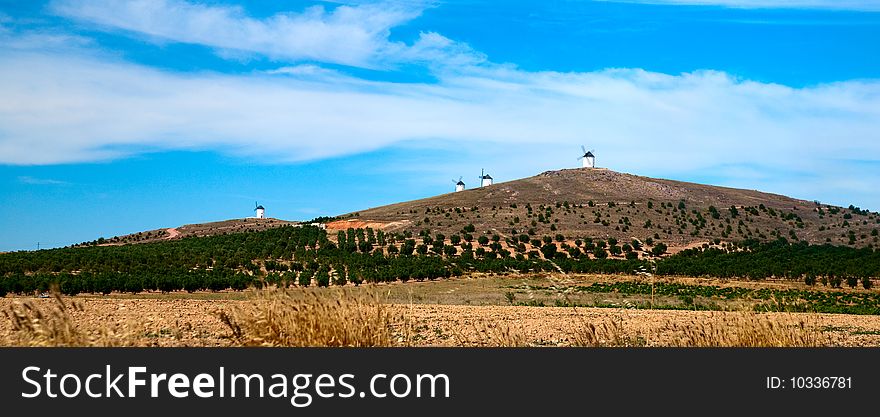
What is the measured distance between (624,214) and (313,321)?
9029 cm

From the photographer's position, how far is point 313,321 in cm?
1008

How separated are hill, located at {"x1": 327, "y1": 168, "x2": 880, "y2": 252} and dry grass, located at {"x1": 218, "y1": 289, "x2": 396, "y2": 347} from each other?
225 feet

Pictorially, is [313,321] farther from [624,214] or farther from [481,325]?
[624,214]

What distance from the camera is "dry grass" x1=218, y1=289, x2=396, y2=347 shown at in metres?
10.0

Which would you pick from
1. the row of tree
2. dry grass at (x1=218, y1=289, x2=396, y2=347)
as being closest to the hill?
the row of tree

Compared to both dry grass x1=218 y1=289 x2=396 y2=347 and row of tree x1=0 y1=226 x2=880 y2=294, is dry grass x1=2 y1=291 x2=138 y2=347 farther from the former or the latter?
row of tree x1=0 y1=226 x2=880 y2=294

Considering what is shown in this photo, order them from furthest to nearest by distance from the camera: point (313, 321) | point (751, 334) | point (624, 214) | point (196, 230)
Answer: point (196, 230) < point (624, 214) < point (751, 334) < point (313, 321)

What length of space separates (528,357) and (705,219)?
315ft

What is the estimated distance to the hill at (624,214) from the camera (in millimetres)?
87938

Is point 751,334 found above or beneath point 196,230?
beneath

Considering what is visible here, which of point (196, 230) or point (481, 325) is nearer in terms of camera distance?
point (481, 325)

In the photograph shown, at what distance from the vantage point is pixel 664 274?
6125 centimetres

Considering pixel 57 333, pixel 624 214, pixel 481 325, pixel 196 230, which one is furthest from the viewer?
pixel 196 230

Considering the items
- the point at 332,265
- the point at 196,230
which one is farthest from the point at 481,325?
the point at 196,230
